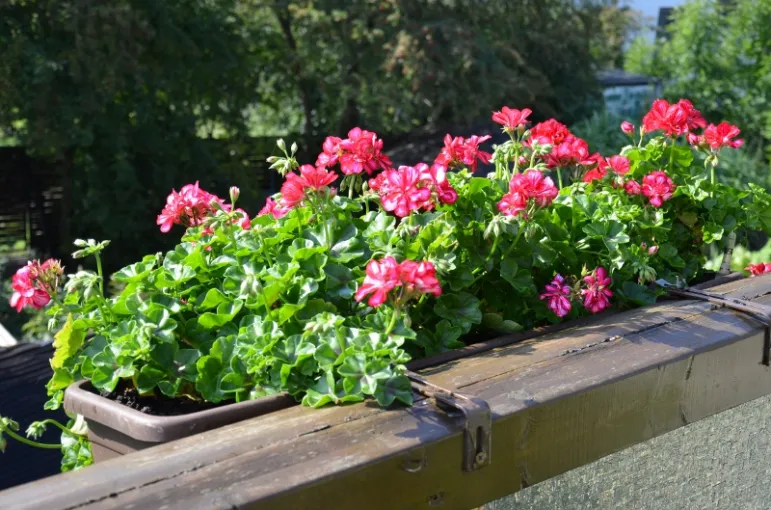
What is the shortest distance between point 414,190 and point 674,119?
67cm

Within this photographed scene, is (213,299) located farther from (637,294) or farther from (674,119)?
(674,119)

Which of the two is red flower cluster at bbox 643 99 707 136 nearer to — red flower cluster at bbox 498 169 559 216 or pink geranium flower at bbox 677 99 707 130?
pink geranium flower at bbox 677 99 707 130

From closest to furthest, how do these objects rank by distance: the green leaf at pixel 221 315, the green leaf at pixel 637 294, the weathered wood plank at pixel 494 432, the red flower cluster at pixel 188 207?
1. the weathered wood plank at pixel 494 432
2. the green leaf at pixel 221 315
3. the red flower cluster at pixel 188 207
4. the green leaf at pixel 637 294

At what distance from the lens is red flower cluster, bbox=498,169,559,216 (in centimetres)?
133

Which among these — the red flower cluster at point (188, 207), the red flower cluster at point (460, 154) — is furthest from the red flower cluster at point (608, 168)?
the red flower cluster at point (188, 207)

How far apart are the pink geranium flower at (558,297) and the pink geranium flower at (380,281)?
0.40 metres

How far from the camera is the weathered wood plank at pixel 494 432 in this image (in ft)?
2.75

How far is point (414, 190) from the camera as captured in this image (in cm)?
130

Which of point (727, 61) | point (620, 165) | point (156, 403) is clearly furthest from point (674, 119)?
point (727, 61)

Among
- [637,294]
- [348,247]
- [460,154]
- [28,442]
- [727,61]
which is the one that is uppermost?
[727,61]

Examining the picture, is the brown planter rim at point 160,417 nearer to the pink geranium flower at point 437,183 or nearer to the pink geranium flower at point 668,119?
the pink geranium flower at point 437,183

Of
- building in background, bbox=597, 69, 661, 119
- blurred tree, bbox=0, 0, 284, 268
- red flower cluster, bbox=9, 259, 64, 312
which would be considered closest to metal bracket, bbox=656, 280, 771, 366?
red flower cluster, bbox=9, 259, 64, 312

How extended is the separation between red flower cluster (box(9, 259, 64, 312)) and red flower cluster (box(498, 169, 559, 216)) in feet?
2.02

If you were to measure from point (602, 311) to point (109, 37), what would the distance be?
7.91 meters
